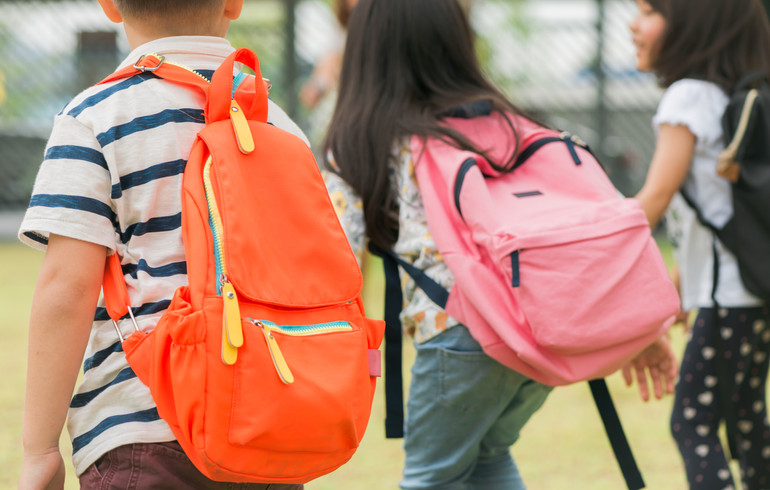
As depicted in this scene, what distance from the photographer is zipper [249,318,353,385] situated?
135 centimetres

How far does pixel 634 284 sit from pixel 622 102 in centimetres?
927

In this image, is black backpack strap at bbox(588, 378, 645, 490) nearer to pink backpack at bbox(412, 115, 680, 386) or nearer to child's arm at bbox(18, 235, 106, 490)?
pink backpack at bbox(412, 115, 680, 386)

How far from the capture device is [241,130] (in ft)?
4.81

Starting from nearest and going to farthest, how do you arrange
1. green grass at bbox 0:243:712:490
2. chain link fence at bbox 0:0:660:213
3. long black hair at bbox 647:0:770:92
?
1. long black hair at bbox 647:0:770:92
2. green grass at bbox 0:243:712:490
3. chain link fence at bbox 0:0:660:213

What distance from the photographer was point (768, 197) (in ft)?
8.38

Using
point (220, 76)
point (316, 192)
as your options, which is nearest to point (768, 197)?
point (316, 192)

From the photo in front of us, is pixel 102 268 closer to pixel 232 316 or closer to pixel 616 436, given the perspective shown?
pixel 232 316

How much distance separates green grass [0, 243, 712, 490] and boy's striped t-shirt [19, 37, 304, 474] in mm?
1932

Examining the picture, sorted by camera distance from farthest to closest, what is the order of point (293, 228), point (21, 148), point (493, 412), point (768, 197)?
point (21, 148) < point (768, 197) < point (493, 412) < point (293, 228)

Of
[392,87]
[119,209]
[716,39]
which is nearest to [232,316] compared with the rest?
[119,209]

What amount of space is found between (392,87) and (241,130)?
89 centimetres

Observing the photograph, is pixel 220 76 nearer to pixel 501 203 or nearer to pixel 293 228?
pixel 293 228

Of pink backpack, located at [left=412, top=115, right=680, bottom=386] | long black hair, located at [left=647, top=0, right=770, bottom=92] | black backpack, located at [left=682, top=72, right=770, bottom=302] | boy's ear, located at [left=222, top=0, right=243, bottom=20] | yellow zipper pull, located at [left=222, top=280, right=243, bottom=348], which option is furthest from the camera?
long black hair, located at [left=647, top=0, right=770, bottom=92]

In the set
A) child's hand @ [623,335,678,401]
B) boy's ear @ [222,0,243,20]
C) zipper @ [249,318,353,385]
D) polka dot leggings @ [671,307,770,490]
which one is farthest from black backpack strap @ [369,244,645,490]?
boy's ear @ [222,0,243,20]
